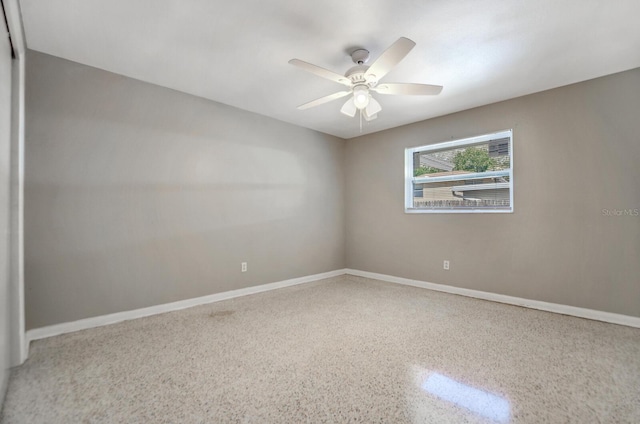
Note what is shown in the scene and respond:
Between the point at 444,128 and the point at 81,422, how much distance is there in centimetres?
431

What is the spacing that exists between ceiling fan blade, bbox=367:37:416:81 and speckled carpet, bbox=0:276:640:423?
2040 mm

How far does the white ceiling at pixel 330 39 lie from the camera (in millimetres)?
1849

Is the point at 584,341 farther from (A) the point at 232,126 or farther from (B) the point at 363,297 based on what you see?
(A) the point at 232,126

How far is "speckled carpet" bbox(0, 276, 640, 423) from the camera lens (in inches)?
56.8

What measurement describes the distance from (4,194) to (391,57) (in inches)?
99.7

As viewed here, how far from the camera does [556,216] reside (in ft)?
9.78

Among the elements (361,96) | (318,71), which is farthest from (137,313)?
(361,96)

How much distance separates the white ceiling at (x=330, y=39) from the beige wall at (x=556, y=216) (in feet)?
1.09

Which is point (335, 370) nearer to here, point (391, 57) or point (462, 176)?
point (391, 57)

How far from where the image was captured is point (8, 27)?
180 centimetres

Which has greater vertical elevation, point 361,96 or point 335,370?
point 361,96

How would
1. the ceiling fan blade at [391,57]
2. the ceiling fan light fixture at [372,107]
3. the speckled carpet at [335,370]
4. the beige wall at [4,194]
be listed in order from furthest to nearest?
1. the ceiling fan light fixture at [372,107]
2. the ceiling fan blade at [391,57]
3. the beige wall at [4,194]
4. the speckled carpet at [335,370]

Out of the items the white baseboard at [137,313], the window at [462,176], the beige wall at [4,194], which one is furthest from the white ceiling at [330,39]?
the white baseboard at [137,313]

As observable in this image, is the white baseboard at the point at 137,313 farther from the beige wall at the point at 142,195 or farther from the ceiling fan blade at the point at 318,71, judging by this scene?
the ceiling fan blade at the point at 318,71
